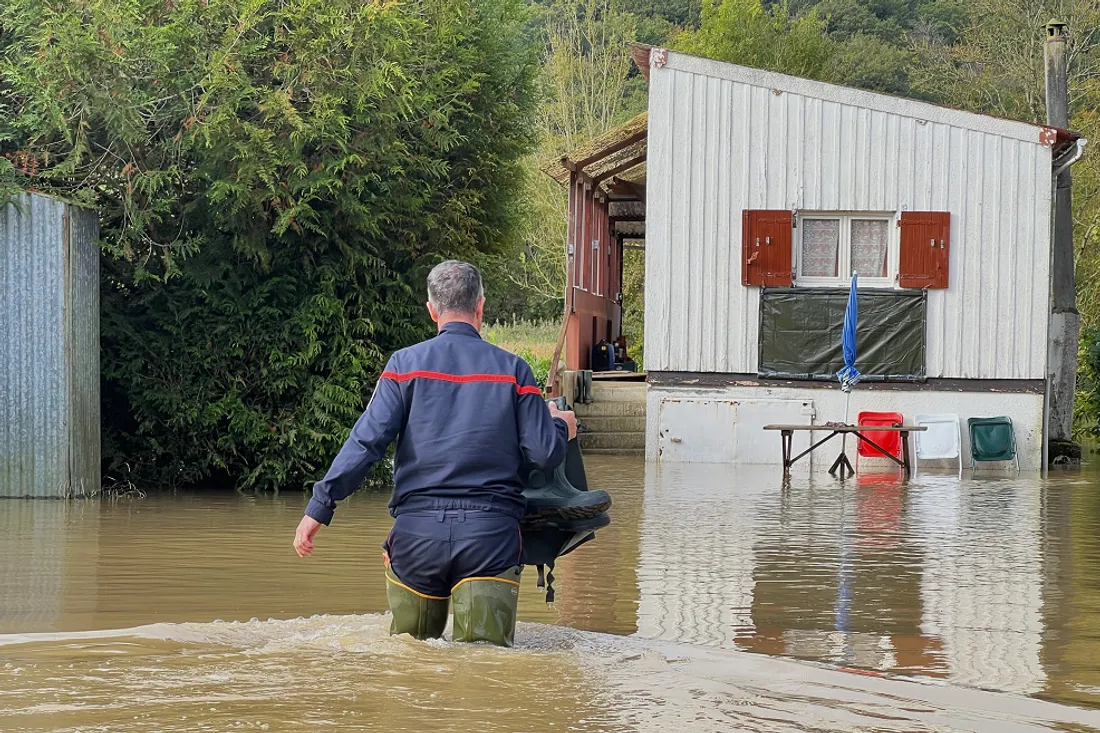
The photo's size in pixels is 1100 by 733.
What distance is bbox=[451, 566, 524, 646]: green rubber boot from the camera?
538 centimetres

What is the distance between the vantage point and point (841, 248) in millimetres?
19312

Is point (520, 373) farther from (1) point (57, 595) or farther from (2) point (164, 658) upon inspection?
(1) point (57, 595)

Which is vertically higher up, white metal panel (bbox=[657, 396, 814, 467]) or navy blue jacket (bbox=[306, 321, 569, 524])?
navy blue jacket (bbox=[306, 321, 569, 524])

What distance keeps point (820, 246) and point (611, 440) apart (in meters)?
4.36

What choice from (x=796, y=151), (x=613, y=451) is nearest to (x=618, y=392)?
(x=613, y=451)

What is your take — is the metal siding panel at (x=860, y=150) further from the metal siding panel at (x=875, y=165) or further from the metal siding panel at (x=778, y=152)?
the metal siding panel at (x=778, y=152)

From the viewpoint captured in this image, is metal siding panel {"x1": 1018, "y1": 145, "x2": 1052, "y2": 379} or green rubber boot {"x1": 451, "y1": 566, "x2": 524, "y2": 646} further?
metal siding panel {"x1": 1018, "y1": 145, "x2": 1052, "y2": 379}

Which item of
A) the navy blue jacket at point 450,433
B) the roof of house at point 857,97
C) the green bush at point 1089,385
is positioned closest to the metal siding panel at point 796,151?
the roof of house at point 857,97

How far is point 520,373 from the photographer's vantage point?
18.0 ft

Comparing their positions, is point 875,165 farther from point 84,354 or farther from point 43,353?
point 43,353

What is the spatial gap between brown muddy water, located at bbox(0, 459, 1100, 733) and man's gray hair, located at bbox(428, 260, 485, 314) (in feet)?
4.18

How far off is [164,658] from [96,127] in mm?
8933

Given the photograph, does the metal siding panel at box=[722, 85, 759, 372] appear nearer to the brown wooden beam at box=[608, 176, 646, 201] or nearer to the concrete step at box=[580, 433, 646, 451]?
the concrete step at box=[580, 433, 646, 451]

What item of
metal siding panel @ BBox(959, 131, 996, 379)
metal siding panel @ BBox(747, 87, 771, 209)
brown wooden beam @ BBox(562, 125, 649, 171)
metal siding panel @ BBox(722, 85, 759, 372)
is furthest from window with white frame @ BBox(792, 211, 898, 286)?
brown wooden beam @ BBox(562, 125, 649, 171)
